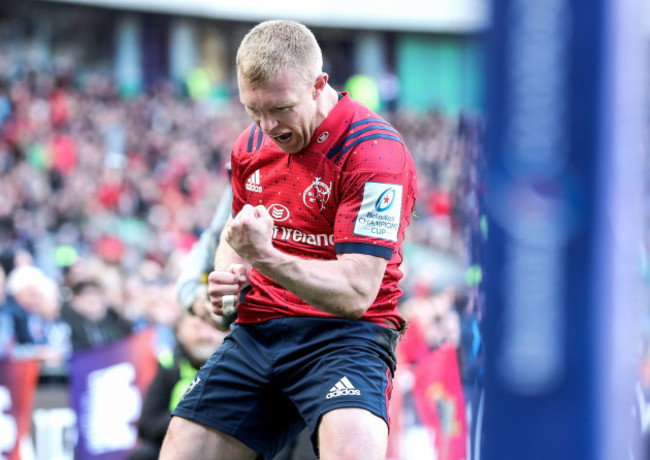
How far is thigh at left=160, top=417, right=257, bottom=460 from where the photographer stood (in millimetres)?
3346

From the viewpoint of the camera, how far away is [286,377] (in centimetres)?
331

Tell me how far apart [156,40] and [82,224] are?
18.5 meters

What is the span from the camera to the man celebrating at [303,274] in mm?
3084

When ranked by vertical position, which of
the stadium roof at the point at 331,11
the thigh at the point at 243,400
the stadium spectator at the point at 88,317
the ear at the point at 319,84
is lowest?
the thigh at the point at 243,400

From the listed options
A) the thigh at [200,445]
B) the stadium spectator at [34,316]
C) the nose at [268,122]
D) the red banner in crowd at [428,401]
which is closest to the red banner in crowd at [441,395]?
Result: the red banner in crowd at [428,401]

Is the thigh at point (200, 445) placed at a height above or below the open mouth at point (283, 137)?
below

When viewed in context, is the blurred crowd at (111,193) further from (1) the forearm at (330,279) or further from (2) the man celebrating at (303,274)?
(1) the forearm at (330,279)

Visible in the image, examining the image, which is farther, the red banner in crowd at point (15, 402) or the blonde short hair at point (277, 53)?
the red banner in crowd at point (15, 402)

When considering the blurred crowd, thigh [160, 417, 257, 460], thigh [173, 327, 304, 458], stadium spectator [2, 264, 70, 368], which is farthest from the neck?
stadium spectator [2, 264, 70, 368]

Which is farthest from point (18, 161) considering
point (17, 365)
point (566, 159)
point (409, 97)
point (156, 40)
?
point (409, 97)

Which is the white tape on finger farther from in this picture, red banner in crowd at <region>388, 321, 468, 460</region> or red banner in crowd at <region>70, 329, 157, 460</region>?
red banner in crowd at <region>388, 321, 468, 460</region>

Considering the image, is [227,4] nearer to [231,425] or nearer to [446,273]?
[446,273]

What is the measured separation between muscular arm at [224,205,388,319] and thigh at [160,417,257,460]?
2.09 ft

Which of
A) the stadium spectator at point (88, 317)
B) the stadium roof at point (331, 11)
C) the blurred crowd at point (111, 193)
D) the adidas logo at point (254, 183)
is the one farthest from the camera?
the stadium roof at point (331, 11)
